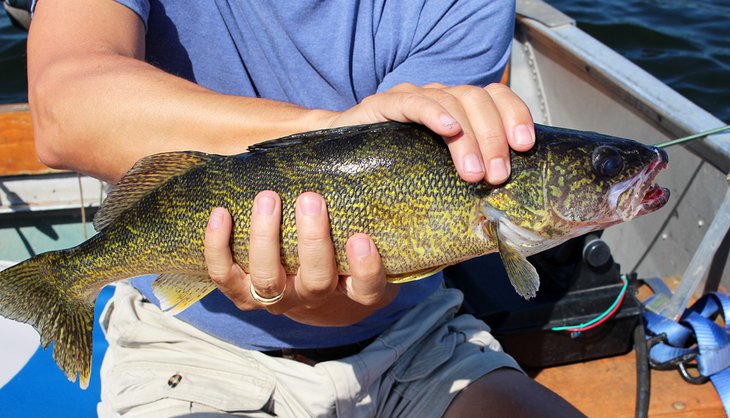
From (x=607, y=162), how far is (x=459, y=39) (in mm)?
986

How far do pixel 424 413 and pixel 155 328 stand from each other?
119 cm

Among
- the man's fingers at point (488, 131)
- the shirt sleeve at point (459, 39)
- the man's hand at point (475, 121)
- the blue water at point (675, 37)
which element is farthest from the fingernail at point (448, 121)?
the blue water at point (675, 37)

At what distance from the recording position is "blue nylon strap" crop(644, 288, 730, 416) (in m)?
3.30

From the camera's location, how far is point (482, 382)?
2516mm

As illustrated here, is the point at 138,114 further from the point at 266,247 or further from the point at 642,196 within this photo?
the point at 642,196

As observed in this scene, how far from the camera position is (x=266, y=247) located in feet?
6.39

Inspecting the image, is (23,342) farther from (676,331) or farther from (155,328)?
(676,331)

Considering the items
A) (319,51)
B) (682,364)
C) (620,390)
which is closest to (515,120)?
(319,51)

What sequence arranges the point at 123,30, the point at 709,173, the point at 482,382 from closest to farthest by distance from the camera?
the point at 123,30 → the point at 482,382 → the point at 709,173

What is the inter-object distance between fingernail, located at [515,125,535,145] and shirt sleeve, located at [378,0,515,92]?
818 millimetres

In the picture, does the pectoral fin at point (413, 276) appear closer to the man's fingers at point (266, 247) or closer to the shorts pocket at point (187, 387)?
the man's fingers at point (266, 247)

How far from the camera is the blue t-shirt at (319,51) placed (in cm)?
261

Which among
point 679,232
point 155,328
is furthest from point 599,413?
point 155,328

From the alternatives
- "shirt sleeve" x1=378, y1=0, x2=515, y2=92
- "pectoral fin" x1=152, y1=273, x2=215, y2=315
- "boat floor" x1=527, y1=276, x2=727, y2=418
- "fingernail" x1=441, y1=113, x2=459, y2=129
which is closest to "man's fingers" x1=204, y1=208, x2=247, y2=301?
"pectoral fin" x1=152, y1=273, x2=215, y2=315
